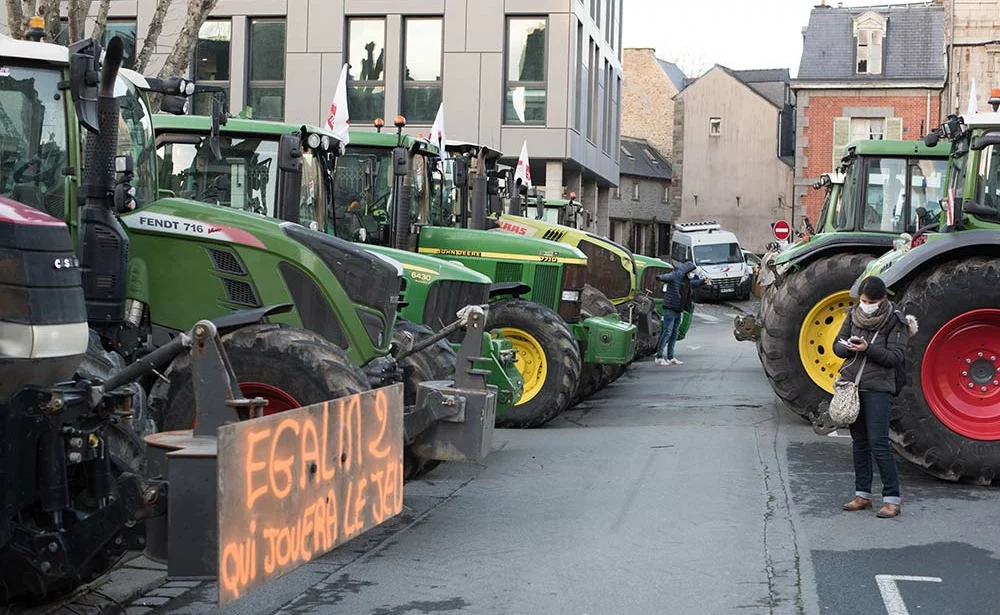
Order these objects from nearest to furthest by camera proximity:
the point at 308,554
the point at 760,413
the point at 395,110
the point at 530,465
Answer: the point at 308,554 → the point at 530,465 → the point at 760,413 → the point at 395,110

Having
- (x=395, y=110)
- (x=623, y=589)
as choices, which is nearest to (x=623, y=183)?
(x=395, y=110)

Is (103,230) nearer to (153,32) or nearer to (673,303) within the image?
(153,32)

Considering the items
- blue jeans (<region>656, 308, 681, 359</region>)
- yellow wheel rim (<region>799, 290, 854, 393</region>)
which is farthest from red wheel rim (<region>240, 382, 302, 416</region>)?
blue jeans (<region>656, 308, 681, 359</region>)

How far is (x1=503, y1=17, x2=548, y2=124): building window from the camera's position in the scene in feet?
108

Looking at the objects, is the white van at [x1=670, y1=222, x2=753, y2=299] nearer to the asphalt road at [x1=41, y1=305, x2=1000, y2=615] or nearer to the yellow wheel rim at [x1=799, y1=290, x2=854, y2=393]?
the yellow wheel rim at [x1=799, y1=290, x2=854, y2=393]

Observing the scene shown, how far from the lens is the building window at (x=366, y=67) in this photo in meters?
33.1

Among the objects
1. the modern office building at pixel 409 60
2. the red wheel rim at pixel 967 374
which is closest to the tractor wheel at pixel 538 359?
the red wheel rim at pixel 967 374

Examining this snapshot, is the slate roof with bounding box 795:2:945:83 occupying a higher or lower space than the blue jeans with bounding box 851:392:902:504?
higher

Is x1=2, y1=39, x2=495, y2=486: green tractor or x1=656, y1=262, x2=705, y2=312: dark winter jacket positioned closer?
x1=2, y1=39, x2=495, y2=486: green tractor

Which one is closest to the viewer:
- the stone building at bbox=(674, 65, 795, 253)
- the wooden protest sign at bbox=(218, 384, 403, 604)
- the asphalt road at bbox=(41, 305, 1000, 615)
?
the wooden protest sign at bbox=(218, 384, 403, 604)

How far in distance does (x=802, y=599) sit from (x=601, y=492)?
325cm

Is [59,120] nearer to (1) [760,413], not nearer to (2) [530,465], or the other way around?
(2) [530,465]

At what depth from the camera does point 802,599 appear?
7152 millimetres

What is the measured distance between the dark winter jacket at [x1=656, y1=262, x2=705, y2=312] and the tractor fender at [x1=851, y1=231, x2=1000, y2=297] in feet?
35.2
